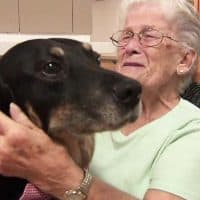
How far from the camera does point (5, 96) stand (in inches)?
45.3

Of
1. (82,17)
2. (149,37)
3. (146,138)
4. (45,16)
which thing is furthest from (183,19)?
(45,16)

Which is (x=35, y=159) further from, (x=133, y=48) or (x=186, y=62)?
(x=186, y=62)

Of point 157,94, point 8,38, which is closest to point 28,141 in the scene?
point 157,94

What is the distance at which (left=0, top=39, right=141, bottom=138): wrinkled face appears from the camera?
1.08m

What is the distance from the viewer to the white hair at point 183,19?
1.48 m

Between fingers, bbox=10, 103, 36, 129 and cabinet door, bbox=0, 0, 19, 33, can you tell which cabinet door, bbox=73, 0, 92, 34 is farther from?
fingers, bbox=10, 103, 36, 129

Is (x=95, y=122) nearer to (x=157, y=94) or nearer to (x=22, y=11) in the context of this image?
(x=157, y=94)

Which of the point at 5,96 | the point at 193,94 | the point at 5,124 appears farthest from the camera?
the point at 193,94

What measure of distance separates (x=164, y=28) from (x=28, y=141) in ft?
2.09

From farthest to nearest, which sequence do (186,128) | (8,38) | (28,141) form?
(8,38) < (186,128) < (28,141)

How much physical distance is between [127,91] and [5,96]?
30 centimetres

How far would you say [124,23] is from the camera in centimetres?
153

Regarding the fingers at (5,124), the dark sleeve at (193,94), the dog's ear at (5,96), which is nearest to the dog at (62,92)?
the dog's ear at (5,96)

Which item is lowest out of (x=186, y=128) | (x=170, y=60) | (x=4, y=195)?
(x=4, y=195)
